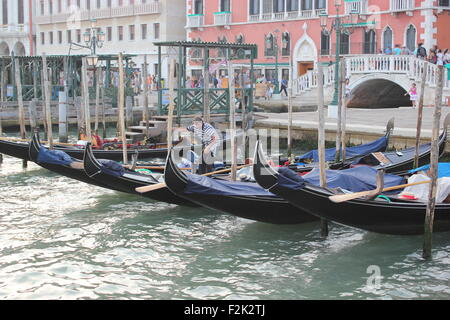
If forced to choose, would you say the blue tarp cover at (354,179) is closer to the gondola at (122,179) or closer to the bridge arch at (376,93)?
the gondola at (122,179)

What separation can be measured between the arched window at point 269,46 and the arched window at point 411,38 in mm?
4550

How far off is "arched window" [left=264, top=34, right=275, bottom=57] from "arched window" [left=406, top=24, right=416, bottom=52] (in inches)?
179

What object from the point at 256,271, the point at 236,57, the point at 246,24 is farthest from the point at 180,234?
the point at 246,24

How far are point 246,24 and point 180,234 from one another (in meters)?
16.0

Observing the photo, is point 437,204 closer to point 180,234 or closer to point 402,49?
point 180,234

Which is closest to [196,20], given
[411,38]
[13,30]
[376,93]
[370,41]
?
[370,41]

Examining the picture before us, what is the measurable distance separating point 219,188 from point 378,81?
35.4 feet

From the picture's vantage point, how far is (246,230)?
20.7ft

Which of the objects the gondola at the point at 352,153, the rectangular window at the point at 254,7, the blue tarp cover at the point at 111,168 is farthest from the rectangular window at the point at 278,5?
the blue tarp cover at the point at 111,168

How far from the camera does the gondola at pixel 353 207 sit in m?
5.32

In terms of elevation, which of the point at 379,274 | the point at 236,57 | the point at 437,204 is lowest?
the point at 379,274

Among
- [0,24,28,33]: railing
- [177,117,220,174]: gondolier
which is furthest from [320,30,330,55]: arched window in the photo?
[0,24,28,33]: railing

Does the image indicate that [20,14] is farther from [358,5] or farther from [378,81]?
[378,81]

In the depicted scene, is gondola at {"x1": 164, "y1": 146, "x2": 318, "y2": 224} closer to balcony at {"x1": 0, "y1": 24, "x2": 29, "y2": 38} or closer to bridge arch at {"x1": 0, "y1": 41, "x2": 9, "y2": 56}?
balcony at {"x1": 0, "y1": 24, "x2": 29, "y2": 38}
